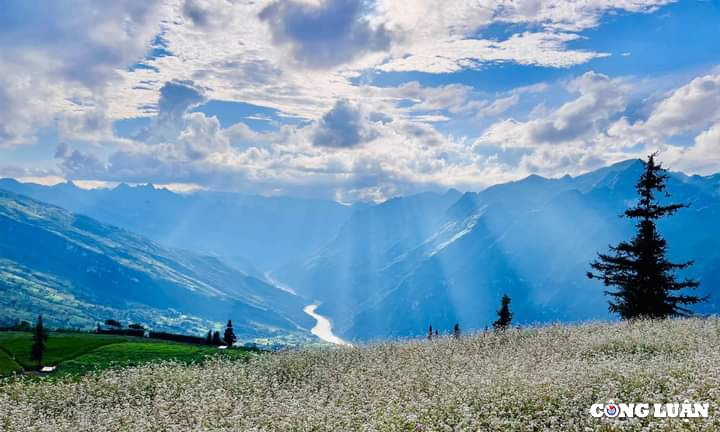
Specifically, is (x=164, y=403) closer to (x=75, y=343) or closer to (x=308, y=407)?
(x=308, y=407)

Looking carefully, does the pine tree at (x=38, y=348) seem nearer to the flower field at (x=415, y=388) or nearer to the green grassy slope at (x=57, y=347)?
the green grassy slope at (x=57, y=347)

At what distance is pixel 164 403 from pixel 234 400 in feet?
5.38

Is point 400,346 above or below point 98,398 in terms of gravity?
above

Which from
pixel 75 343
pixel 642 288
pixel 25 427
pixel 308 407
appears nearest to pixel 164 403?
pixel 25 427

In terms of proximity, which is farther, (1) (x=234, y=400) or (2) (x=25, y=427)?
(1) (x=234, y=400)

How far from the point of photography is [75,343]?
1339 inches

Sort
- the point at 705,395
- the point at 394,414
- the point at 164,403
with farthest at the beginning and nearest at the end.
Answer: the point at 164,403 → the point at 394,414 → the point at 705,395

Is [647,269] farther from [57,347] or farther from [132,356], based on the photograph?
[57,347]

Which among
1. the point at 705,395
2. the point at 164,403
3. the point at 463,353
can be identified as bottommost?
the point at 164,403
